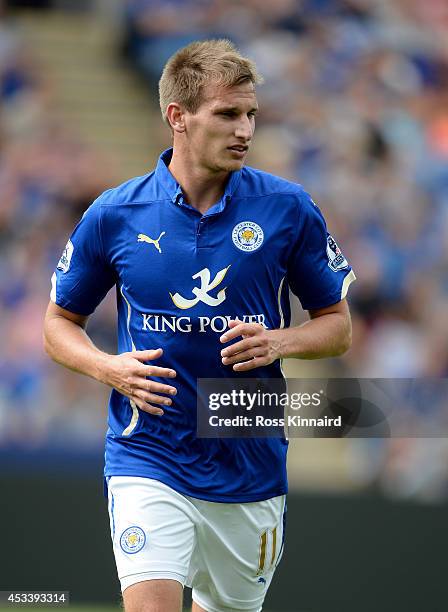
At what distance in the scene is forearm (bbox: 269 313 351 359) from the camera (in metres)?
4.68

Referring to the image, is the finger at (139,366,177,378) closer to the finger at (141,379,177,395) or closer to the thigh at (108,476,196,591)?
the finger at (141,379,177,395)

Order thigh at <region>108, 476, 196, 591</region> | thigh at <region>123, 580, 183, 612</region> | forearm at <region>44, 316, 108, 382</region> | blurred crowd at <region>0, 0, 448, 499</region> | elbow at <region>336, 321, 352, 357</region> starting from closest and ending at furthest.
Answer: thigh at <region>123, 580, 183, 612</region>
thigh at <region>108, 476, 196, 591</region>
forearm at <region>44, 316, 108, 382</region>
elbow at <region>336, 321, 352, 357</region>
blurred crowd at <region>0, 0, 448, 499</region>

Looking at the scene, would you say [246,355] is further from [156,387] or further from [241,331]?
[156,387]

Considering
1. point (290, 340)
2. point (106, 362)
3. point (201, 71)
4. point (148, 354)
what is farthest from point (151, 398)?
point (201, 71)

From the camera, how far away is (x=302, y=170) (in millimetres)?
11516

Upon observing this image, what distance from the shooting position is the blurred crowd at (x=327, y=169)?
368 inches

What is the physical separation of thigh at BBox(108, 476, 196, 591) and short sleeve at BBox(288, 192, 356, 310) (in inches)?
39.6

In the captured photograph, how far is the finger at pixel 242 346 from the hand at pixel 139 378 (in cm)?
22

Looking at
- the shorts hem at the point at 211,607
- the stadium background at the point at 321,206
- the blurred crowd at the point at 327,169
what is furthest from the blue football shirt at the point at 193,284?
the blurred crowd at the point at 327,169

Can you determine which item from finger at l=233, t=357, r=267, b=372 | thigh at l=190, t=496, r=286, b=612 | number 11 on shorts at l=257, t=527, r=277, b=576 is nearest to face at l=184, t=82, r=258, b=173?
finger at l=233, t=357, r=267, b=372

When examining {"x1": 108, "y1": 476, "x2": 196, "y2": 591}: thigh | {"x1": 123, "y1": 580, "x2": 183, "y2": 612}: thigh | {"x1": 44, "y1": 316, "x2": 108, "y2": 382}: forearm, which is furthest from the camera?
{"x1": 44, "y1": 316, "x2": 108, "y2": 382}: forearm

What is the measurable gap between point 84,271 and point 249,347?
0.82 m

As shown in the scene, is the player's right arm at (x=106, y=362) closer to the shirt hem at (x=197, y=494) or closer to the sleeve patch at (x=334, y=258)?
the shirt hem at (x=197, y=494)

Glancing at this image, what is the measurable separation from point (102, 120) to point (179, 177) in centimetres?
856
